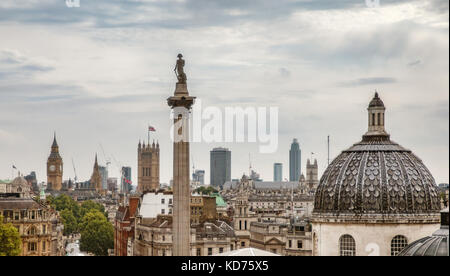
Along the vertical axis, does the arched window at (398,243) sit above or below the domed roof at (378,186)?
below

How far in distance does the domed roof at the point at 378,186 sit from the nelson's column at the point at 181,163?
1627 cm

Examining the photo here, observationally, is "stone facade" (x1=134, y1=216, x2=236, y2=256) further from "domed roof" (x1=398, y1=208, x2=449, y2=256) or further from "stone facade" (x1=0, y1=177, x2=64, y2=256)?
"domed roof" (x1=398, y1=208, x2=449, y2=256)

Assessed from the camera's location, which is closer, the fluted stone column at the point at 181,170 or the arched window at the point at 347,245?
the fluted stone column at the point at 181,170

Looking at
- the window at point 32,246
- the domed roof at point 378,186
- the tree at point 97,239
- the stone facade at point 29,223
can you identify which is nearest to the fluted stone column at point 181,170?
the domed roof at point 378,186

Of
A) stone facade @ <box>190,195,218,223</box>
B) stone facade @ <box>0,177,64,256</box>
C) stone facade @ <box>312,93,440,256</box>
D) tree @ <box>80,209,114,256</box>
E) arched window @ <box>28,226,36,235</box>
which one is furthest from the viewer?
tree @ <box>80,209,114,256</box>

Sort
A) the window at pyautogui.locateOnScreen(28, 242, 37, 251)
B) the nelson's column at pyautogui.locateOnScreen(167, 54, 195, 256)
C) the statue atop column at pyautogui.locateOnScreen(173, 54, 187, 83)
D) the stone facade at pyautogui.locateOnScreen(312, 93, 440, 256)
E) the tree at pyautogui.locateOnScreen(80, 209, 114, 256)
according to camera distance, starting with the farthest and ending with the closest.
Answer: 1. the tree at pyautogui.locateOnScreen(80, 209, 114, 256)
2. the window at pyautogui.locateOnScreen(28, 242, 37, 251)
3. the stone facade at pyautogui.locateOnScreen(312, 93, 440, 256)
4. the statue atop column at pyautogui.locateOnScreen(173, 54, 187, 83)
5. the nelson's column at pyautogui.locateOnScreen(167, 54, 195, 256)

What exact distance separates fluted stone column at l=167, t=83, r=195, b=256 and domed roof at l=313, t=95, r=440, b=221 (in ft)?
53.4

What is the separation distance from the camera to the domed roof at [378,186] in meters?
81.1

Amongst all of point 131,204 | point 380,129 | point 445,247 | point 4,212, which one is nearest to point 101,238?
point 131,204

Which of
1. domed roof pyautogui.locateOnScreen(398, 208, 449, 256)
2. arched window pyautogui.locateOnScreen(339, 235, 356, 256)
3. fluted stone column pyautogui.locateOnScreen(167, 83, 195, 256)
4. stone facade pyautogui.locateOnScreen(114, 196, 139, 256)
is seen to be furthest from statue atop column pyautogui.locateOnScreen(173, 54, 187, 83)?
stone facade pyautogui.locateOnScreen(114, 196, 139, 256)

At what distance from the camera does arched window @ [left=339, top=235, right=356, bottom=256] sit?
266 feet

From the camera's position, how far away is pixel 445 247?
205ft

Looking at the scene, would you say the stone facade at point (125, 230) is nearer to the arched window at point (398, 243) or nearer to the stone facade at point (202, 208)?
the stone facade at point (202, 208)
